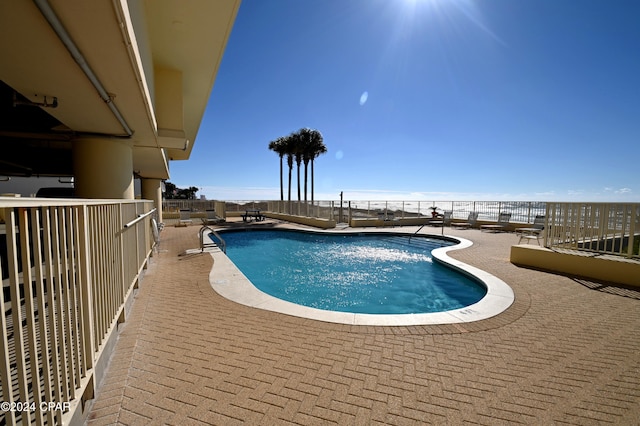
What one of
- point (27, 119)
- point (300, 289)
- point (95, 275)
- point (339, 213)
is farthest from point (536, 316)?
point (339, 213)

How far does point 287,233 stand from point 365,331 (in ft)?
34.0

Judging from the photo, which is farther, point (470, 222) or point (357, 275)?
point (470, 222)

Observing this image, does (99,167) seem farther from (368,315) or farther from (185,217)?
(185,217)

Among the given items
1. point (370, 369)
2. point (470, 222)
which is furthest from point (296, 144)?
point (370, 369)

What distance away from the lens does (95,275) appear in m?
2.00

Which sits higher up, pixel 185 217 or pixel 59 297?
pixel 59 297

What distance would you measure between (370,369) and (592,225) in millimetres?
6195

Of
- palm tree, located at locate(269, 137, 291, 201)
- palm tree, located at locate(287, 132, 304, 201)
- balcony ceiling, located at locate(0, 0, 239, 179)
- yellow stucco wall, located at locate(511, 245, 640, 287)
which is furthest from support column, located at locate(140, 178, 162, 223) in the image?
yellow stucco wall, located at locate(511, 245, 640, 287)

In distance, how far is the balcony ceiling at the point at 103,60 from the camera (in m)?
2.20

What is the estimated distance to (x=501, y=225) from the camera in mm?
12922

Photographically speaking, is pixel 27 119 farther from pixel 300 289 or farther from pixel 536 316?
pixel 536 316

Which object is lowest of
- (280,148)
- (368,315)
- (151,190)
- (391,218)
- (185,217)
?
(368,315)

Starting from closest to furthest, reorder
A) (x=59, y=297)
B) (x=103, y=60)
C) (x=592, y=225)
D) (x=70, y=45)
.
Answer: (x=59, y=297)
(x=70, y=45)
(x=103, y=60)
(x=592, y=225)

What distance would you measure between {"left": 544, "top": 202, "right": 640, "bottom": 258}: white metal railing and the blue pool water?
243 cm
